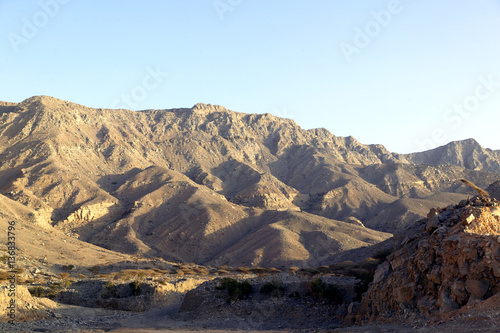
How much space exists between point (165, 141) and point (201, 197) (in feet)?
172

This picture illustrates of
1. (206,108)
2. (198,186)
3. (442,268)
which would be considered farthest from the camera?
(206,108)

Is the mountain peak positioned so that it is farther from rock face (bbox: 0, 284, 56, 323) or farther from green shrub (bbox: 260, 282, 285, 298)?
rock face (bbox: 0, 284, 56, 323)

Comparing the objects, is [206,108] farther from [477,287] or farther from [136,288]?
[477,287]

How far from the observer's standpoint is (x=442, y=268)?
1464cm

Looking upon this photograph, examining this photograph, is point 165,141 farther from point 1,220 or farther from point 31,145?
point 1,220

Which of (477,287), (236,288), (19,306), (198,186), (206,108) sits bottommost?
(236,288)

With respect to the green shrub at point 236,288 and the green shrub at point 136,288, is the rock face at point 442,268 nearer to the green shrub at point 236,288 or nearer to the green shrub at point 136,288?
the green shrub at point 236,288

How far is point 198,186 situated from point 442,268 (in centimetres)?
8129

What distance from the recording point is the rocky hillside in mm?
70438

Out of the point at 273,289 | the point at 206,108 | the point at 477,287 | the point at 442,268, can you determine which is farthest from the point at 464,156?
the point at 477,287

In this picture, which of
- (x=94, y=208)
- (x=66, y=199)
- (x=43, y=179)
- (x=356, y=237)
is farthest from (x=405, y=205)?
(x=43, y=179)

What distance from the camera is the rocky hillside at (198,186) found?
7044 cm

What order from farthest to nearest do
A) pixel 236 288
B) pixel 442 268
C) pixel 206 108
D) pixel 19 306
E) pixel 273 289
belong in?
1. pixel 206 108
2. pixel 236 288
3. pixel 273 289
4. pixel 19 306
5. pixel 442 268

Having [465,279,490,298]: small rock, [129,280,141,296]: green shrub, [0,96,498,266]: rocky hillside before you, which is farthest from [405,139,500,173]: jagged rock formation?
[465,279,490,298]: small rock
